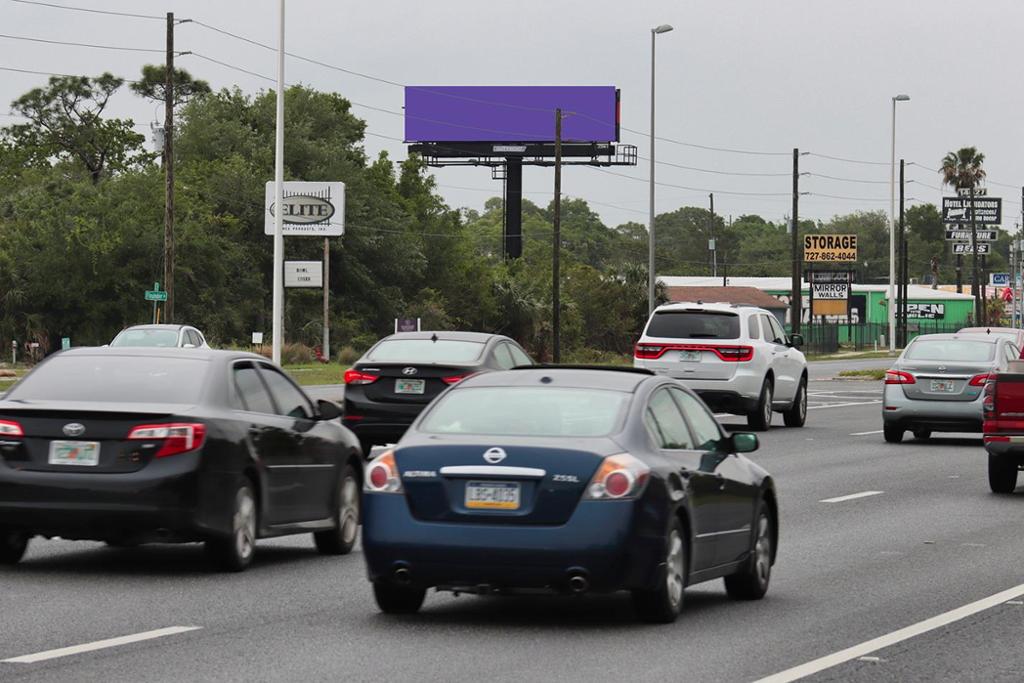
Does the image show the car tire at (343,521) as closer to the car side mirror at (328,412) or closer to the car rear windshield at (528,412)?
the car side mirror at (328,412)

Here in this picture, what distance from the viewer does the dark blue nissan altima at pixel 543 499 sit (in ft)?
32.2

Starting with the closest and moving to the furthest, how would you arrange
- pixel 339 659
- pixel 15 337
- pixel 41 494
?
pixel 339 659, pixel 41 494, pixel 15 337

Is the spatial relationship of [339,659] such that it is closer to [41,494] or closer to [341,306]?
[41,494]

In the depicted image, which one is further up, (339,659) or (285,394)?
(285,394)

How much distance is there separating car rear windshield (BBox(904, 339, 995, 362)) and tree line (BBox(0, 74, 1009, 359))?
47904 mm

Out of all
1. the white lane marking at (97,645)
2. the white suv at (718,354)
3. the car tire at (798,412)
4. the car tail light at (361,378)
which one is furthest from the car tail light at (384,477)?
the car tire at (798,412)

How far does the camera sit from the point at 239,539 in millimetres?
12445

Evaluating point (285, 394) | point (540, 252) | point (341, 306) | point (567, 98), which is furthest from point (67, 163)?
point (285, 394)

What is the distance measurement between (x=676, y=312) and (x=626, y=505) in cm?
2005

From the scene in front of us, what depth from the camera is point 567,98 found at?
10125cm

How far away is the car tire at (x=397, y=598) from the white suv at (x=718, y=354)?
18172mm

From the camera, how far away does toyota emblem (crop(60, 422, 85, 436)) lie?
469 inches

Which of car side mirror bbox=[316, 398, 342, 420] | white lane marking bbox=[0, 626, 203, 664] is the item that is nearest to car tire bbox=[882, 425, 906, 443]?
car side mirror bbox=[316, 398, 342, 420]

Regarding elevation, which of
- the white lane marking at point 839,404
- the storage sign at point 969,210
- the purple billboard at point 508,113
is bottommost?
the white lane marking at point 839,404
